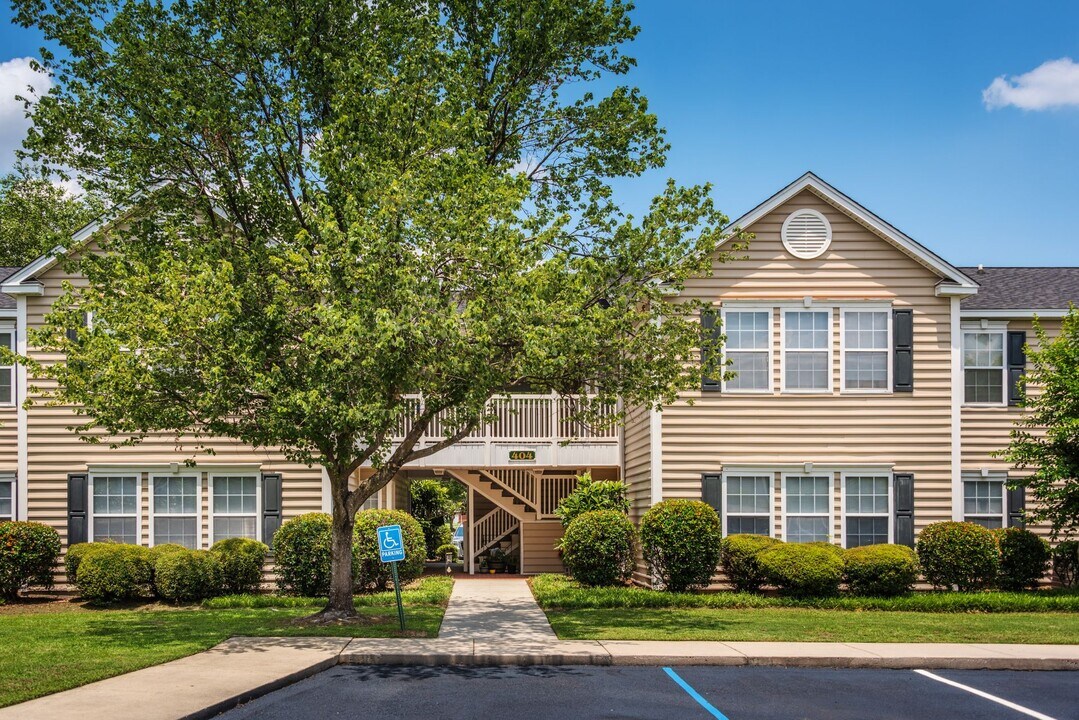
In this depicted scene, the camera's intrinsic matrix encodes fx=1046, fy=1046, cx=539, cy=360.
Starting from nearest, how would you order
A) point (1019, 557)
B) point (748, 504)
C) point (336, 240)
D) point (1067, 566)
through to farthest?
1. point (336, 240)
2. point (1019, 557)
3. point (1067, 566)
4. point (748, 504)

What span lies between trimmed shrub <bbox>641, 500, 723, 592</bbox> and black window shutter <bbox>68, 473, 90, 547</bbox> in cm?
1120

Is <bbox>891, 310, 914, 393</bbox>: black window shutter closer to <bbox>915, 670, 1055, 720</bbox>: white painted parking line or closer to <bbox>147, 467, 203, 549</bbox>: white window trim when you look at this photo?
<bbox>915, 670, 1055, 720</bbox>: white painted parking line

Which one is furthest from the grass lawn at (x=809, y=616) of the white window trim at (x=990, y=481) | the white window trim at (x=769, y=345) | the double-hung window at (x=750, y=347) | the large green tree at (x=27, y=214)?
the large green tree at (x=27, y=214)

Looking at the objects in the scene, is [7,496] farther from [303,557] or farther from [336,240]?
[336,240]

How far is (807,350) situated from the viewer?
68.8 feet

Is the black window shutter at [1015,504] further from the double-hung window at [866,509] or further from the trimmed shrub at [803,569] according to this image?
the trimmed shrub at [803,569]

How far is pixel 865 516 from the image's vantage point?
2075 centimetres

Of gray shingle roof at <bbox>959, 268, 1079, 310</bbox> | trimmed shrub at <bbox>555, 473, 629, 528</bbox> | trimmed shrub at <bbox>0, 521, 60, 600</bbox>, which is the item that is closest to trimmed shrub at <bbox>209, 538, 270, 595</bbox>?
trimmed shrub at <bbox>0, 521, 60, 600</bbox>

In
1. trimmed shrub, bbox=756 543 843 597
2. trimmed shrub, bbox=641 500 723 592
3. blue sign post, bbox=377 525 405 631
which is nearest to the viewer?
blue sign post, bbox=377 525 405 631

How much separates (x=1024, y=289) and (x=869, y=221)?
190 inches

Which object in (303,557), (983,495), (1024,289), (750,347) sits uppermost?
(1024,289)

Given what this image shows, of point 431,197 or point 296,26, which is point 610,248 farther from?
point 296,26

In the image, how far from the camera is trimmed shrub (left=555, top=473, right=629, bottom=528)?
872 inches

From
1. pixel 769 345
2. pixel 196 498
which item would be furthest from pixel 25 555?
pixel 769 345
